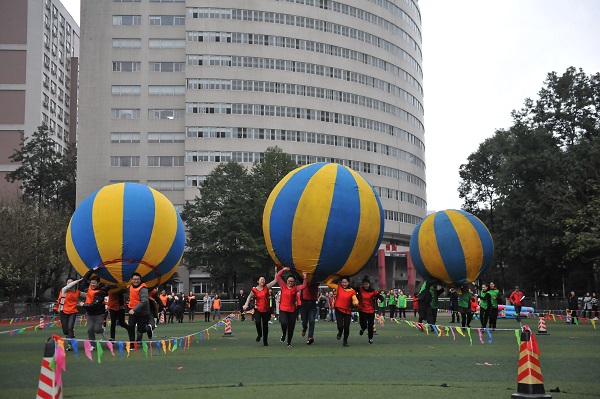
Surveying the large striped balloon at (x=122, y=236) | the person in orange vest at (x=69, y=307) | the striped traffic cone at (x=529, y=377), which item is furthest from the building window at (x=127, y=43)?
the striped traffic cone at (x=529, y=377)

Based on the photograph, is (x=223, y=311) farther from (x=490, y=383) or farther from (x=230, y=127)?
(x=490, y=383)

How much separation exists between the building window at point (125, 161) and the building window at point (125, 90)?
22.7 ft

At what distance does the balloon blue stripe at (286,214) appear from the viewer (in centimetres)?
1586

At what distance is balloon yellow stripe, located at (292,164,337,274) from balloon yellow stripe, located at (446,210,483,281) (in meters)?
8.06

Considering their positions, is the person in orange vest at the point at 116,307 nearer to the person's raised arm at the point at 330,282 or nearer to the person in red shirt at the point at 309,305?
the person in red shirt at the point at 309,305

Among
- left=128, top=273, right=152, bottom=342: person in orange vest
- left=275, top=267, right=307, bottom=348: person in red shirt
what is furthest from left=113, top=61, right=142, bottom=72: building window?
left=275, top=267, right=307, bottom=348: person in red shirt

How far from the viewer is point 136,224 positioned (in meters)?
16.3

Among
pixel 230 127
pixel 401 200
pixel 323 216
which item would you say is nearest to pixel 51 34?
pixel 230 127

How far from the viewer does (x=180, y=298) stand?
121ft

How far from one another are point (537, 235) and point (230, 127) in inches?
1540

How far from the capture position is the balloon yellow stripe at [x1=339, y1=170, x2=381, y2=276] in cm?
1598

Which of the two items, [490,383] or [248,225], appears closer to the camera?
[490,383]

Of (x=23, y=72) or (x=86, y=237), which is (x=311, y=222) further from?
(x=23, y=72)

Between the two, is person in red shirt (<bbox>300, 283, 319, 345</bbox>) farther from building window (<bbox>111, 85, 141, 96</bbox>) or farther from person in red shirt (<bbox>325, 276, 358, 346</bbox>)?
building window (<bbox>111, 85, 141, 96</bbox>)
